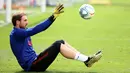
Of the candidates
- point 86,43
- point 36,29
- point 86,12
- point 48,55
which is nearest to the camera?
point 36,29

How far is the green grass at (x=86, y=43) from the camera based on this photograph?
1173cm

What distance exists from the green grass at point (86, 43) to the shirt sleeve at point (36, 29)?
3.57ft

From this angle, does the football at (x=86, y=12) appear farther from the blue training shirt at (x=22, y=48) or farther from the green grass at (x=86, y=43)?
the blue training shirt at (x=22, y=48)

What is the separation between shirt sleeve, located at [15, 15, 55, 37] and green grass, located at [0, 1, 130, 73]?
1.09m

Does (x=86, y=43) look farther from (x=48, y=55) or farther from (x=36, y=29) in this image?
(x=36, y=29)

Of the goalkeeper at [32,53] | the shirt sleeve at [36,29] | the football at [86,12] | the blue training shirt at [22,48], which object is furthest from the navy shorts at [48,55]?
the football at [86,12]

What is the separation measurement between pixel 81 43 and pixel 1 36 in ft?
13.1

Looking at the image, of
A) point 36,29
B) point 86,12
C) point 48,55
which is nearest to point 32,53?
point 48,55

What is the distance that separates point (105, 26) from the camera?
2522 centimetres

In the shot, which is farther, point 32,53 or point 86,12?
point 86,12

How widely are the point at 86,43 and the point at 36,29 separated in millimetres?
7699

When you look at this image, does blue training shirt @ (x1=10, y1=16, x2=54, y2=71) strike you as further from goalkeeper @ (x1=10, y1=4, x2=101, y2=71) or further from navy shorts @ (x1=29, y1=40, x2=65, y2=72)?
navy shorts @ (x1=29, y1=40, x2=65, y2=72)

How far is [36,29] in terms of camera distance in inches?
399

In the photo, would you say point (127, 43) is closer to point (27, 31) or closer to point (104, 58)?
point (104, 58)
